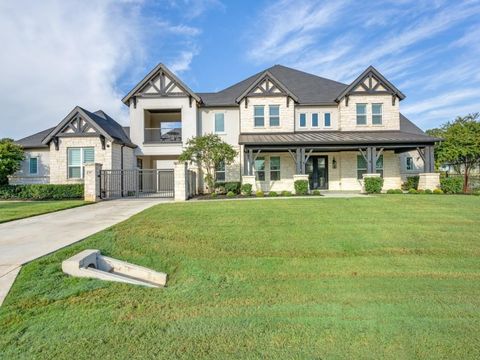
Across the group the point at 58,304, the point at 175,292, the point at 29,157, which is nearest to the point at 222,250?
the point at 175,292

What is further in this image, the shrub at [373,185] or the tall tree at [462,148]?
the tall tree at [462,148]

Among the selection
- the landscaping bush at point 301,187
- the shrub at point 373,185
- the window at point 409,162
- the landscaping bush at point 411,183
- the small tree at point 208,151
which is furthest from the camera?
the window at point 409,162

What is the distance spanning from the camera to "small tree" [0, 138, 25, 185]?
55.8 feet

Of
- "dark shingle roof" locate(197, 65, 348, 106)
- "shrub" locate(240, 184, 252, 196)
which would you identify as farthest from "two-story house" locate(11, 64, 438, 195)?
"shrub" locate(240, 184, 252, 196)

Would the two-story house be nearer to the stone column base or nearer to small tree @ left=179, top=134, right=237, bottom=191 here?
small tree @ left=179, top=134, right=237, bottom=191

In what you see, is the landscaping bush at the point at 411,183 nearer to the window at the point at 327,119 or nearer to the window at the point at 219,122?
the window at the point at 327,119

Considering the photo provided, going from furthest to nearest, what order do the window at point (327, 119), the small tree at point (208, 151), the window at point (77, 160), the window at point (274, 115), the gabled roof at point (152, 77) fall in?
the window at point (327, 119) < the window at point (274, 115) < the gabled roof at point (152, 77) < the window at point (77, 160) < the small tree at point (208, 151)

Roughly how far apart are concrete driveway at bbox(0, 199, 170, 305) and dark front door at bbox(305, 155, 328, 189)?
48.7 ft

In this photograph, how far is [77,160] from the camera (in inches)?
718

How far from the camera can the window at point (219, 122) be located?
20.5m

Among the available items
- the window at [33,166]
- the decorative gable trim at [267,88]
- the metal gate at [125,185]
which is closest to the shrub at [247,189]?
the metal gate at [125,185]

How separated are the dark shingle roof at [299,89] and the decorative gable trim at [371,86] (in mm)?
1436

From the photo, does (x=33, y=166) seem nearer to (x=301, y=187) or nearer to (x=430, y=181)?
(x=301, y=187)

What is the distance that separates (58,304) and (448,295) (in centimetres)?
569
